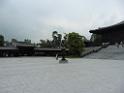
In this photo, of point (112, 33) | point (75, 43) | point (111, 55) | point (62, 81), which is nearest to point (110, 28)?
point (112, 33)

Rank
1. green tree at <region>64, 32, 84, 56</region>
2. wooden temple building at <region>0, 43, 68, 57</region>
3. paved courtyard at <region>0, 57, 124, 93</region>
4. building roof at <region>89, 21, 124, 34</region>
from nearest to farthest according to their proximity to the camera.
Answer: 1. paved courtyard at <region>0, 57, 124, 93</region>
2. green tree at <region>64, 32, 84, 56</region>
3. wooden temple building at <region>0, 43, 68, 57</region>
4. building roof at <region>89, 21, 124, 34</region>

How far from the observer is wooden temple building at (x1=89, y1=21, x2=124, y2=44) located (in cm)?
Answer: 4691

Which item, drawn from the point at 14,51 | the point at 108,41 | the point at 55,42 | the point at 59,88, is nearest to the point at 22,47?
the point at 14,51

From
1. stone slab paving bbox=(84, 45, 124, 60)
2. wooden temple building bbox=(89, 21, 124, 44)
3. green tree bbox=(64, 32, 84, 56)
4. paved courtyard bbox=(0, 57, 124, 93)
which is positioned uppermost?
wooden temple building bbox=(89, 21, 124, 44)

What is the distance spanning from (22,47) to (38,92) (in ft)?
127

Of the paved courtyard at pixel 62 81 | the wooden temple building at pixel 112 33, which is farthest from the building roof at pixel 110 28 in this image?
the paved courtyard at pixel 62 81

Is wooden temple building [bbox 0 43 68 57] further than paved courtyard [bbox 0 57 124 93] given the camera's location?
Yes

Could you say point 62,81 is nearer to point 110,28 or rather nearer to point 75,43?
point 75,43

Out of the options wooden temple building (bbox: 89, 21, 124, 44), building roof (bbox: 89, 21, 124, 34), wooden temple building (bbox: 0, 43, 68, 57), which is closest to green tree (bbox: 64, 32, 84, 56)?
wooden temple building (bbox: 0, 43, 68, 57)

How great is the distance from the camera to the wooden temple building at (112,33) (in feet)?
154

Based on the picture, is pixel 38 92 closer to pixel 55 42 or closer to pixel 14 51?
pixel 14 51

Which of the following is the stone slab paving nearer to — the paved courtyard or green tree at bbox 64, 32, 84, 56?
green tree at bbox 64, 32, 84, 56

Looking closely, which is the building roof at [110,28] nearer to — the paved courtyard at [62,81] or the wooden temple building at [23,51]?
the wooden temple building at [23,51]

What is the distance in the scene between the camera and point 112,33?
49.4 meters
